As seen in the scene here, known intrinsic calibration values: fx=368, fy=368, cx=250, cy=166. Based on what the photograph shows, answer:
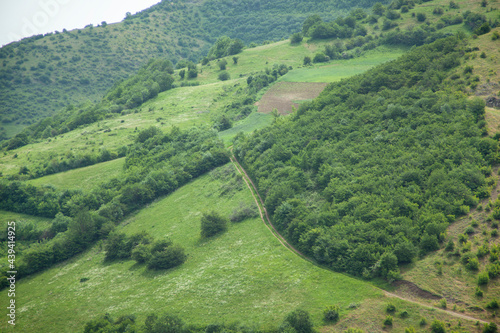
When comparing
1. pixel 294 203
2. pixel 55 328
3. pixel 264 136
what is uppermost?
pixel 264 136

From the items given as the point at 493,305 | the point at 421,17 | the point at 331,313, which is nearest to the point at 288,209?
the point at 331,313

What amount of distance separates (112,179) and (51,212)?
17.3m

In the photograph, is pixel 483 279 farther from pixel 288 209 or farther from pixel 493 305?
pixel 288 209

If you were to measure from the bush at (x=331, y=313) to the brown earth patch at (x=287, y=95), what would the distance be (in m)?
78.0

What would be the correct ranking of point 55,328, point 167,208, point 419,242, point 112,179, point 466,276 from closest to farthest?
point 466,276 → point 419,242 → point 55,328 → point 167,208 → point 112,179

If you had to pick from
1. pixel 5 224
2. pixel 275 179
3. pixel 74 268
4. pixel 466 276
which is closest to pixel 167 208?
pixel 74 268

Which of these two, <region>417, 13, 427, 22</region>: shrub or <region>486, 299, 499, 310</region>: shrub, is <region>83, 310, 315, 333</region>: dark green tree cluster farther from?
<region>417, 13, 427, 22</region>: shrub

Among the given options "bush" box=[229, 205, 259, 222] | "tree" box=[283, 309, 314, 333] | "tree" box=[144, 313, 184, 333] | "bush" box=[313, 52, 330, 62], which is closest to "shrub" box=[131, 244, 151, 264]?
"bush" box=[229, 205, 259, 222]

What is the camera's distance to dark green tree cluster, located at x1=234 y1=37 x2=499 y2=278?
49.9 metres

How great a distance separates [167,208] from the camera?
87.2 m

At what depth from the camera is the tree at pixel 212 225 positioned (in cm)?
6931

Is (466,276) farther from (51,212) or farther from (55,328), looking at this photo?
(51,212)

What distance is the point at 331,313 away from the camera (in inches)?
1608

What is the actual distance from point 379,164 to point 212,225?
32345 mm
